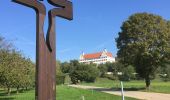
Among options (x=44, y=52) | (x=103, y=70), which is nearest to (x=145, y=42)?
(x=44, y=52)

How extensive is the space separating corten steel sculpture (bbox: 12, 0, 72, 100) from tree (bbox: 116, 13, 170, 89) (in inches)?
1560

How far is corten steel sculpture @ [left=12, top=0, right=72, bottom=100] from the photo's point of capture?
10844 mm

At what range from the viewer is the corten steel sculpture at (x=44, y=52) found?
1084cm

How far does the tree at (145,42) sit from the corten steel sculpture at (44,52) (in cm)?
3962

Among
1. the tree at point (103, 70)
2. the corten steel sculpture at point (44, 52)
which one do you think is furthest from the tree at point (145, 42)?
the tree at point (103, 70)

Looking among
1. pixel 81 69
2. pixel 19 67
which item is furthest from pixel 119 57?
pixel 81 69

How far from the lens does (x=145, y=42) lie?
5056cm

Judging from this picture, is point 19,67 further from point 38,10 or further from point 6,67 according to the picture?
point 38,10

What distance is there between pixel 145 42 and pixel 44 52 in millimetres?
40406

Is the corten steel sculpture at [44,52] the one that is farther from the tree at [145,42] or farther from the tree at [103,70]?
the tree at [103,70]

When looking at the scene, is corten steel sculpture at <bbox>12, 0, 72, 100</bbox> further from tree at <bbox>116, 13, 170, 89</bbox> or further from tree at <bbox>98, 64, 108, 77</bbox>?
tree at <bbox>98, 64, 108, 77</bbox>

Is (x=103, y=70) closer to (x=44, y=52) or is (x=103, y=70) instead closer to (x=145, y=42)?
(x=145, y=42)

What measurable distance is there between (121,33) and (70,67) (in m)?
72.3

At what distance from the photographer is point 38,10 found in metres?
11.0
